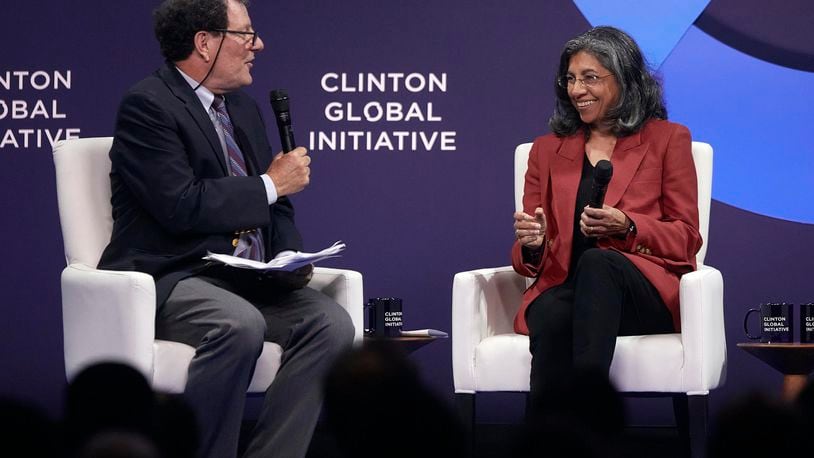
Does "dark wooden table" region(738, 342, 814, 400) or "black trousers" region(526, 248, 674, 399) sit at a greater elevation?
"black trousers" region(526, 248, 674, 399)

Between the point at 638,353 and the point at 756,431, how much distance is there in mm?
2227

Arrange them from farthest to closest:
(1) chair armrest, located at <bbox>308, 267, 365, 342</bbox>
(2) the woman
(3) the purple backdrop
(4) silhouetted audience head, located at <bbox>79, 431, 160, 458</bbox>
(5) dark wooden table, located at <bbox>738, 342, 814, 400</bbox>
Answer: (3) the purple backdrop < (5) dark wooden table, located at <bbox>738, 342, 814, 400</bbox> < (1) chair armrest, located at <bbox>308, 267, 365, 342</bbox> < (2) the woman < (4) silhouetted audience head, located at <bbox>79, 431, 160, 458</bbox>

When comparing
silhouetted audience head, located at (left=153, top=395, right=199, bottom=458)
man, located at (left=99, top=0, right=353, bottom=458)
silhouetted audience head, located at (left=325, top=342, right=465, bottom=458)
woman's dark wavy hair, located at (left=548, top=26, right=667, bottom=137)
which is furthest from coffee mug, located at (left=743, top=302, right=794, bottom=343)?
silhouetted audience head, located at (left=153, top=395, right=199, bottom=458)

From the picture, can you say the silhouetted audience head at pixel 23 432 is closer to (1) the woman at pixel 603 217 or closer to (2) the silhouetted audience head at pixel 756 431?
(2) the silhouetted audience head at pixel 756 431

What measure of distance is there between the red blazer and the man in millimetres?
676

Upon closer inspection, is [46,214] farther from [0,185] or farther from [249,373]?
[249,373]

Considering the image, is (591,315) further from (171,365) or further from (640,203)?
(171,365)

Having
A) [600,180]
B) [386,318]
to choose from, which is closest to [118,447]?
[600,180]

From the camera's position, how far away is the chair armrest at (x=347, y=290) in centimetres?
344

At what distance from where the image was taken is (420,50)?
4.67 m

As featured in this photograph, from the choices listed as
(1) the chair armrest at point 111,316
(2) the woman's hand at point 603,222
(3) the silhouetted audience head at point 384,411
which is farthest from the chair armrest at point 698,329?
(3) the silhouetted audience head at point 384,411

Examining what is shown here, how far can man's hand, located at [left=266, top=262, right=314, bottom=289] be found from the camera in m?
3.30

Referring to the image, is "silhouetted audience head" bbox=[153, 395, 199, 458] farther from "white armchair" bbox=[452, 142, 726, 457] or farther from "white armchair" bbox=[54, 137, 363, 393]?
"white armchair" bbox=[452, 142, 726, 457]

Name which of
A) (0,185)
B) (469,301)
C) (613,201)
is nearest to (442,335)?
(469,301)
